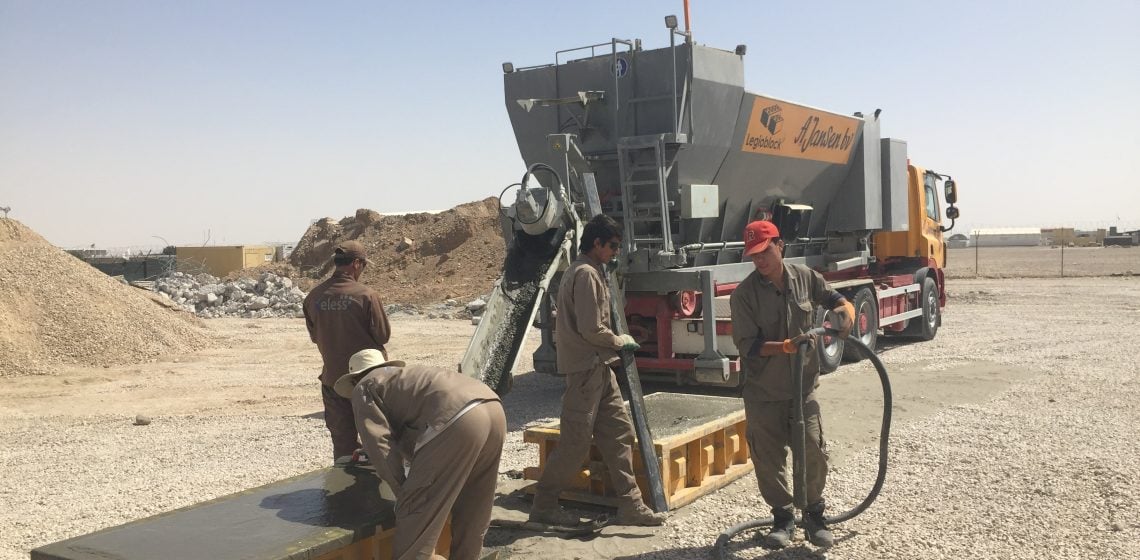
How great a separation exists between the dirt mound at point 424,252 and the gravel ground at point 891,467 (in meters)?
14.9

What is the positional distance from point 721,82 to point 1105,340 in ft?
28.8

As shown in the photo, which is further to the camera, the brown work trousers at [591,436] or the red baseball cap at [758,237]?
the brown work trousers at [591,436]

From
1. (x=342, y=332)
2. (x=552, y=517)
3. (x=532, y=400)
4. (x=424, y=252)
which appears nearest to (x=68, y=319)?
(x=532, y=400)

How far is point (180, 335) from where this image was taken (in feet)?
54.6

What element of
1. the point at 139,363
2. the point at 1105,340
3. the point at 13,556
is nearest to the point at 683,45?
the point at 13,556

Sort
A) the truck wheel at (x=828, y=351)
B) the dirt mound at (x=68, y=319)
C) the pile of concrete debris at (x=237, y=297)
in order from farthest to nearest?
the pile of concrete debris at (x=237, y=297) < the dirt mound at (x=68, y=319) < the truck wheel at (x=828, y=351)

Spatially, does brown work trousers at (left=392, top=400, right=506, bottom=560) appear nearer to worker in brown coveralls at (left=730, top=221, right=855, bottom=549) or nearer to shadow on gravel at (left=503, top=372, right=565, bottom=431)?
worker in brown coveralls at (left=730, top=221, right=855, bottom=549)

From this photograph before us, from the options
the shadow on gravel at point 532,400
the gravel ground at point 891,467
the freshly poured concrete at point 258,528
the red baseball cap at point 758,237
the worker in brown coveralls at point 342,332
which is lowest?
the gravel ground at point 891,467

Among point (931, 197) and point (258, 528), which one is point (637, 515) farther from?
point (931, 197)

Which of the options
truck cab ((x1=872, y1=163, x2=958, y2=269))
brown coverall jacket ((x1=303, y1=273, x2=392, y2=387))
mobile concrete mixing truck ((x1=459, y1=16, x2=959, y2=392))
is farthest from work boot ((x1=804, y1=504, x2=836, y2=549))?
truck cab ((x1=872, y1=163, x2=958, y2=269))

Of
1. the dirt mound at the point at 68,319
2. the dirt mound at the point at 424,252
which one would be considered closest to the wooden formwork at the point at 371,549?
the dirt mound at the point at 68,319

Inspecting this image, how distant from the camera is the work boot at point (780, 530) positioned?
17.3 feet

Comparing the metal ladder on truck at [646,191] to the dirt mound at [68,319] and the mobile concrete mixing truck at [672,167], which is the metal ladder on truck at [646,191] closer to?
the mobile concrete mixing truck at [672,167]

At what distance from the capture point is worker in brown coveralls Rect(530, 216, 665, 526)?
5699mm
